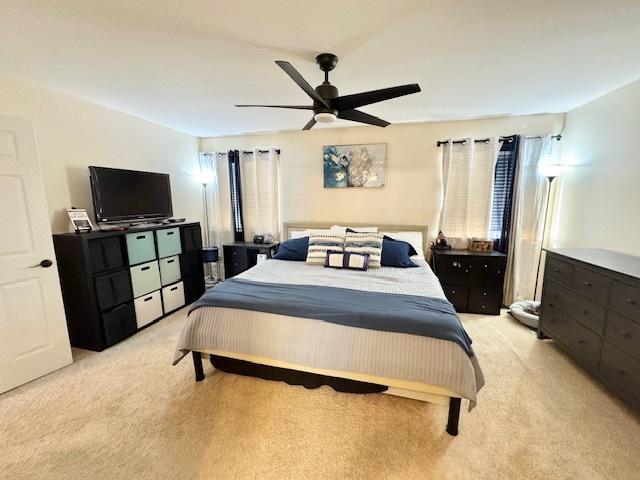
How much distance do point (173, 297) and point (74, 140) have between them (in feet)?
6.47

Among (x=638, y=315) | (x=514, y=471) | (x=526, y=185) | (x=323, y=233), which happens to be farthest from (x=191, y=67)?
(x=526, y=185)

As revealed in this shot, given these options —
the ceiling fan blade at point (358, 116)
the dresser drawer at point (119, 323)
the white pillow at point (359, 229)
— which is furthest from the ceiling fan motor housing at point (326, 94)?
the dresser drawer at point (119, 323)

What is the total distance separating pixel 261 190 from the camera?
4168mm

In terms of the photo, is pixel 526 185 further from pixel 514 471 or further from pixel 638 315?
pixel 514 471

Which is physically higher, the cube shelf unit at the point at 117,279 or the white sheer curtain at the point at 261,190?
the white sheer curtain at the point at 261,190

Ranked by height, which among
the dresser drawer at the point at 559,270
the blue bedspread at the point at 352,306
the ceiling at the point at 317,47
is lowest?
the blue bedspread at the point at 352,306

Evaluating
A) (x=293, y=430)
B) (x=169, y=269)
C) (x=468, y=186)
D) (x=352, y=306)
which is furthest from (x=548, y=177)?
(x=169, y=269)

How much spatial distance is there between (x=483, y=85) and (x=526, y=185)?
1.63m

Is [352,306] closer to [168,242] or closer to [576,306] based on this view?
[576,306]

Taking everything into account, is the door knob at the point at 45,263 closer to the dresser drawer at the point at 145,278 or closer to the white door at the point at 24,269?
the white door at the point at 24,269

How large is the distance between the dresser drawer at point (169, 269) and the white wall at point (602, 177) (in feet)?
15.4

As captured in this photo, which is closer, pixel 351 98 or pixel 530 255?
pixel 351 98

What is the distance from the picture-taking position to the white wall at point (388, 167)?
3379 mm

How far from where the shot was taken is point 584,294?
7.00ft
